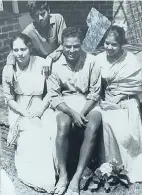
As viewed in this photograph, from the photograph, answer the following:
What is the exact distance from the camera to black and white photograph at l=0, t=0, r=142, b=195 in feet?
6.41

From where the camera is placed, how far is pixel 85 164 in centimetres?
196

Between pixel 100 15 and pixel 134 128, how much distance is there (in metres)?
1.65

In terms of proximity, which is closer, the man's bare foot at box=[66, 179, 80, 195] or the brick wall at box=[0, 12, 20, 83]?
the man's bare foot at box=[66, 179, 80, 195]

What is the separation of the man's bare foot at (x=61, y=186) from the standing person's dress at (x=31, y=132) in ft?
0.17

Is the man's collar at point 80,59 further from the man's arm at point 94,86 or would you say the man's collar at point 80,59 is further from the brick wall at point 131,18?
the brick wall at point 131,18

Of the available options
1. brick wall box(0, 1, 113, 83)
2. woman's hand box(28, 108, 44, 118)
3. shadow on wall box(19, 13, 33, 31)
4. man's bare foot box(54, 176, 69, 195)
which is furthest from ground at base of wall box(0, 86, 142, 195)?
brick wall box(0, 1, 113, 83)

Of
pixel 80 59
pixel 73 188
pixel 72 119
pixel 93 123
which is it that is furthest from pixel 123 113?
pixel 73 188

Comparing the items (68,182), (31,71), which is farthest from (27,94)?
(68,182)

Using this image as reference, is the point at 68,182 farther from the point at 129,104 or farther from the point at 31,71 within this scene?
the point at 31,71

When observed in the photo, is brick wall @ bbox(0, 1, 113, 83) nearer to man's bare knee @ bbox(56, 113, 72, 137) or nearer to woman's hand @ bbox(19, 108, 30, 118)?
woman's hand @ bbox(19, 108, 30, 118)

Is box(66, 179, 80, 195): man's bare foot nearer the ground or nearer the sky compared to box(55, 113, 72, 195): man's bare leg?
nearer the ground

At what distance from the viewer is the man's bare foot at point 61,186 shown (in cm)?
188

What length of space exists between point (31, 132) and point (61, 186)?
43 centimetres

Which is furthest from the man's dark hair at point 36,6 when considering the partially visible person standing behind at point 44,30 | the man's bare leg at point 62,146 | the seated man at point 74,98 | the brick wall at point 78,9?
the man's bare leg at point 62,146
